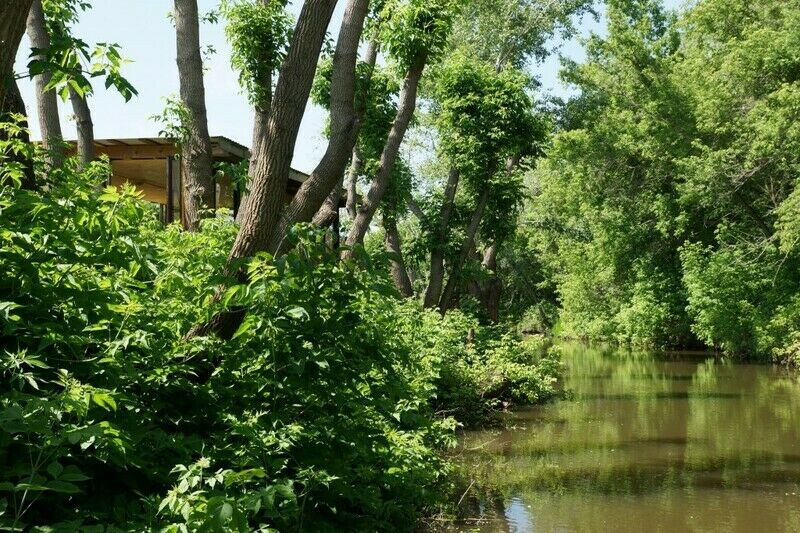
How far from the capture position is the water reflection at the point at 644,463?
27.9 feet

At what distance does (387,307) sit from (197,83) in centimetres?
377

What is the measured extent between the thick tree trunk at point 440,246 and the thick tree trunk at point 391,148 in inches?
228

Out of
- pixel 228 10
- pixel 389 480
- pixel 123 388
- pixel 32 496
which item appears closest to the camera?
pixel 32 496

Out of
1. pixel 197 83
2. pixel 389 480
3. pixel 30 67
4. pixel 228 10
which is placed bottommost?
pixel 389 480

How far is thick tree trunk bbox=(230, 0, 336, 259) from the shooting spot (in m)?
5.19

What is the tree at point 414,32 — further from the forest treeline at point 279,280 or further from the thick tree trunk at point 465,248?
the thick tree trunk at point 465,248

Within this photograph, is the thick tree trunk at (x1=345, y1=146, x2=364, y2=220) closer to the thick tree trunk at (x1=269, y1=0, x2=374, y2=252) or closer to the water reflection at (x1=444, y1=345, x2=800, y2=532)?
the water reflection at (x1=444, y1=345, x2=800, y2=532)

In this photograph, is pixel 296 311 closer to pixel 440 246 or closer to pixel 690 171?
pixel 440 246

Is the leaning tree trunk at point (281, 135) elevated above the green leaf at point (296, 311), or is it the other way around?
the leaning tree trunk at point (281, 135)

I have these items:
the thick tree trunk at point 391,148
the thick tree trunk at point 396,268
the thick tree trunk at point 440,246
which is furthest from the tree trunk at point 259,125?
the thick tree trunk at point 440,246

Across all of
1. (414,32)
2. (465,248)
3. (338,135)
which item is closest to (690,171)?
(465,248)

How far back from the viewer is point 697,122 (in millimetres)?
28250

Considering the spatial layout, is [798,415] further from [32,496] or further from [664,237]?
[664,237]

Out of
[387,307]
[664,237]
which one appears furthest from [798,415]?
[664,237]
